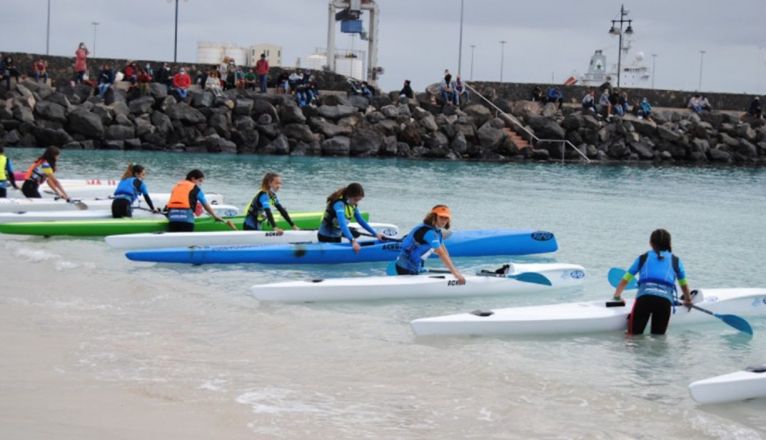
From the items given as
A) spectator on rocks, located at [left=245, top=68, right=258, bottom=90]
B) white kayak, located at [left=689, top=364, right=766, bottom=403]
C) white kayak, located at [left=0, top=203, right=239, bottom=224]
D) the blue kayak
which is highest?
spectator on rocks, located at [left=245, top=68, right=258, bottom=90]

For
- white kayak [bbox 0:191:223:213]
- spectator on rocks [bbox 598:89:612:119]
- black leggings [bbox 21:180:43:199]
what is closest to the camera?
white kayak [bbox 0:191:223:213]

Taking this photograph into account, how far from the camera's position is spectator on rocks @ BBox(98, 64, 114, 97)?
130 ft

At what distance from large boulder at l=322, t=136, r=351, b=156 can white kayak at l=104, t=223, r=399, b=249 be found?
972 inches

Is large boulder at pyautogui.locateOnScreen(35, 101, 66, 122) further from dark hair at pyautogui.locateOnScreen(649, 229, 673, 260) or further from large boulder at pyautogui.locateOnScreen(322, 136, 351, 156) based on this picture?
dark hair at pyautogui.locateOnScreen(649, 229, 673, 260)

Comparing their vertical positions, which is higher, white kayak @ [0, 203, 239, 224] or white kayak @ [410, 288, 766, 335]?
white kayak @ [0, 203, 239, 224]

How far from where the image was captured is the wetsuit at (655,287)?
394 inches

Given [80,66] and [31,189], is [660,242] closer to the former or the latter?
[31,189]

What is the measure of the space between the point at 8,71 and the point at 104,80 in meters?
3.52

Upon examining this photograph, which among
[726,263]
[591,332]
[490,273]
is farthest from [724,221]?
[591,332]

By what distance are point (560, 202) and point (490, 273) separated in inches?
585

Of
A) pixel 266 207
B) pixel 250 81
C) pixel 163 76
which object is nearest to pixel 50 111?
pixel 163 76

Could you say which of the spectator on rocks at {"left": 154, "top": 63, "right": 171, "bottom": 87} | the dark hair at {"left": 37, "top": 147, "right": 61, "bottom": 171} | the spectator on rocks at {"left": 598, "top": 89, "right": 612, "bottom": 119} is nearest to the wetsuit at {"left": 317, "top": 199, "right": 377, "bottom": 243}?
the dark hair at {"left": 37, "top": 147, "right": 61, "bottom": 171}

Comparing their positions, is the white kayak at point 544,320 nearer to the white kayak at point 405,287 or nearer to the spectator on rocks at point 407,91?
the white kayak at point 405,287

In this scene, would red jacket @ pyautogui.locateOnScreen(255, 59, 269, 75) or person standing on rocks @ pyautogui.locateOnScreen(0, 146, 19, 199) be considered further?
red jacket @ pyautogui.locateOnScreen(255, 59, 269, 75)
